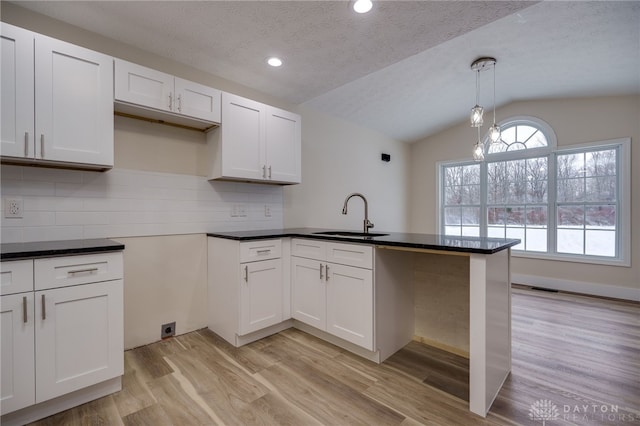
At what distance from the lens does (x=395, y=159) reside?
17.8 ft

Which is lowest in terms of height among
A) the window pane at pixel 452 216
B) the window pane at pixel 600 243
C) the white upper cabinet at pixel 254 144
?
the window pane at pixel 600 243

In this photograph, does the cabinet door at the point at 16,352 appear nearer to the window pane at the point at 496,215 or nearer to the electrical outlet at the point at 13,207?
the electrical outlet at the point at 13,207

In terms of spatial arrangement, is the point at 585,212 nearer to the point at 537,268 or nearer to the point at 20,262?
the point at 537,268

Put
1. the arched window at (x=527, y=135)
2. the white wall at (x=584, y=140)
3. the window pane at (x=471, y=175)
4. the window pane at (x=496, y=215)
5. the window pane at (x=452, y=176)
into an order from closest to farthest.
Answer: the white wall at (x=584, y=140) → the arched window at (x=527, y=135) → the window pane at (x=496, y=215) → the window pane at (x=471, y=175) → the window pane at (x=452, y=176)

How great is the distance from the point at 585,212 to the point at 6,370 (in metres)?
5.95

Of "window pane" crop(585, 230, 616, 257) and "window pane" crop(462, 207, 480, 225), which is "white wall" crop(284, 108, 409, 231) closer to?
"window pane" crop(462, 207, 480, 225)

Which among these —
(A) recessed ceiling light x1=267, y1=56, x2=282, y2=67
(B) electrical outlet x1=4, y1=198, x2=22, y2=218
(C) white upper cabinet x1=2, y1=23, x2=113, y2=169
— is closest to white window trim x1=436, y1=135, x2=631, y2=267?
(A) recessed ceiling light x1=267, y1=56, x2=282, y2=67

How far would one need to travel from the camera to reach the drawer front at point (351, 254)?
2.09 m

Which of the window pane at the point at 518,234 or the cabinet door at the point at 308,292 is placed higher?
the window pane at the point at 518,234

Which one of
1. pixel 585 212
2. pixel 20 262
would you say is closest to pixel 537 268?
pixel 585 212

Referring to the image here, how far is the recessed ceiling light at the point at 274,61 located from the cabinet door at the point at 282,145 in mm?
388

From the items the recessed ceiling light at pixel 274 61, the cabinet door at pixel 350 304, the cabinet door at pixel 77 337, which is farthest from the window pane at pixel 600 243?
the cabinet door at pixel 77 337

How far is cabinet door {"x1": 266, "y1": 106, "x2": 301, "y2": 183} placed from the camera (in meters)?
2.88

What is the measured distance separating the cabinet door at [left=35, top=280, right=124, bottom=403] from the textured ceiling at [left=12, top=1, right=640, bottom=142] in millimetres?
1830
